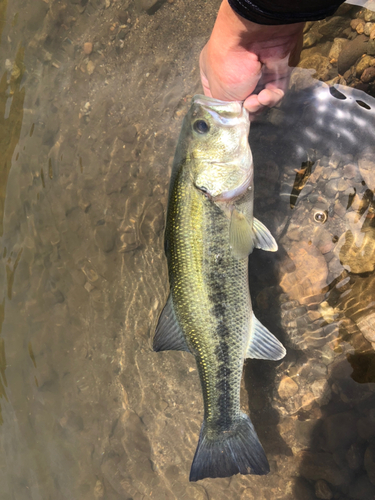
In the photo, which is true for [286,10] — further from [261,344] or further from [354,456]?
[354,456]

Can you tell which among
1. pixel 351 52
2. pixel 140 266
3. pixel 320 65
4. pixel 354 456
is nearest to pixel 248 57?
pixel 320 65

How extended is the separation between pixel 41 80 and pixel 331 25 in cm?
345

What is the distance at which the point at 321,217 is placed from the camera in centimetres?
336

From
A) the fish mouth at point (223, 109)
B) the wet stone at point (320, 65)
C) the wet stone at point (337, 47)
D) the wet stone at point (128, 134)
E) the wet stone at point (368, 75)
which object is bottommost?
the wet stone at point (128, 134)

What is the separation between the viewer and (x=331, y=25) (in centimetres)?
333

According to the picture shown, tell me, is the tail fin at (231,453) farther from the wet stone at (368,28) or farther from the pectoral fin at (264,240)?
the wet stone at (368,28)

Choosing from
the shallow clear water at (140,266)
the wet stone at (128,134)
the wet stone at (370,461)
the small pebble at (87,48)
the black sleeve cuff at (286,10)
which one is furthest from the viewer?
the small pebble at (87,48)

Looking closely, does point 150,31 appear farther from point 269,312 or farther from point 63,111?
point 269,312

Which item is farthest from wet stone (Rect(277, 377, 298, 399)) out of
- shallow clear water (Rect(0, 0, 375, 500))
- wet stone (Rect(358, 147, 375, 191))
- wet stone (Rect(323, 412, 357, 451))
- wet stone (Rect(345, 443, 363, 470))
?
wet stone (Rect(358, 147, 375, 191))

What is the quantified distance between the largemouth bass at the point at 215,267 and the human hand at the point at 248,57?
410mm

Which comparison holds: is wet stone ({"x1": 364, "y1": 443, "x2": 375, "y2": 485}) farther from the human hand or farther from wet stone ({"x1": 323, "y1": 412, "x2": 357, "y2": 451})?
the human hand

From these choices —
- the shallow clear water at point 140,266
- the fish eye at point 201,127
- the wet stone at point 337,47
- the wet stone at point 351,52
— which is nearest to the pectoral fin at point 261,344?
the shallow clear water at point 140,266

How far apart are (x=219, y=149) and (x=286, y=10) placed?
933mm

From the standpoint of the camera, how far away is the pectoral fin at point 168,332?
8.68 feet
